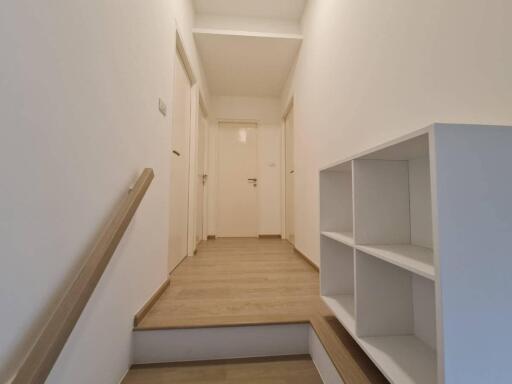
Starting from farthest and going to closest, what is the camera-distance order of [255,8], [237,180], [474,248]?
1. [237,180]
2. [255,8]
3. [474,248]

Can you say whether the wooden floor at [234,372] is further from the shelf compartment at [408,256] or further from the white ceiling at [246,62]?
the white ceiling at [246,62]

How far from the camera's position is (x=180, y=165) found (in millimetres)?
2428

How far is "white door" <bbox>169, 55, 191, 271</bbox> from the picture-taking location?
218cm

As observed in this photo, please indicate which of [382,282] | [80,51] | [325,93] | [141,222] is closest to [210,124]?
[325,93]

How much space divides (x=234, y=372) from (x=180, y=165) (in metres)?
1.84

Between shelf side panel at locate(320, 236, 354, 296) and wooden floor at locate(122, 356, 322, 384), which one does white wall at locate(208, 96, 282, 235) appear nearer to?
shelf side panel at locate(320, 236, 354, 296)

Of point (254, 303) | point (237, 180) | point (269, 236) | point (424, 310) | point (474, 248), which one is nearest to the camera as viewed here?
point (474, 248)

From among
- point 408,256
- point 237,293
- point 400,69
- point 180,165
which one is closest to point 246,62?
point 180,165

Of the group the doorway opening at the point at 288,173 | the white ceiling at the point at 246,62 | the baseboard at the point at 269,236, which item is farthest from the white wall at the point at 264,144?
the doorway opening at the point at 288,173

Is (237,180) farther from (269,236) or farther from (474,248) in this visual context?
(474,248)

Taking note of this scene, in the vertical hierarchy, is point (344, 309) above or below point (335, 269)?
→ below

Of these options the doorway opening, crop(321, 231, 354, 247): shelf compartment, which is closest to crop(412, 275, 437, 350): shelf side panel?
crop(321, 231, 354, 247): shelf compartment

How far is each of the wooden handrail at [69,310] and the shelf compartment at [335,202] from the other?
1061 millimetres

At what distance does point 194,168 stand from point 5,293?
2405 mm
